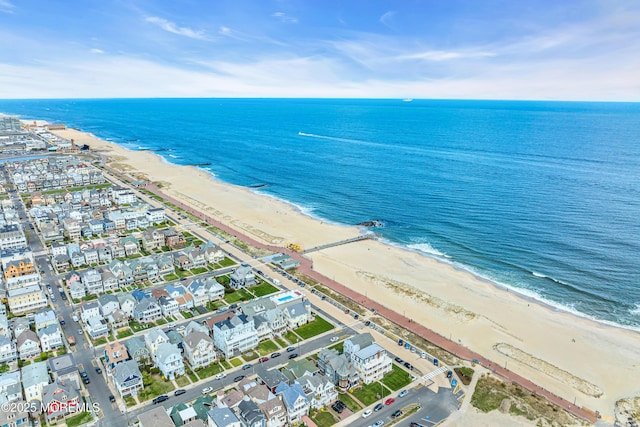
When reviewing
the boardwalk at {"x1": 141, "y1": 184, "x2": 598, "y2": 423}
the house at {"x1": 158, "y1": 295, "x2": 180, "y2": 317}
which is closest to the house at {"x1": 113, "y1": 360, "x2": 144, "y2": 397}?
the house at {"x1": 158, "y1": 295, "x2": 180, "y2": 317}

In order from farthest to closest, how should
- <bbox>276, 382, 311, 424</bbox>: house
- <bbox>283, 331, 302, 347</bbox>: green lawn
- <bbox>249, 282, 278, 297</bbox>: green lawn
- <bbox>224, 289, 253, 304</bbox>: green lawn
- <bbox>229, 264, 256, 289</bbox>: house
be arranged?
<bbox>229, 264, 256, 289</bbox>: house < <bbox>249, 282, 278, 297</bbox>: green lawn < <bbox>224, 289, 253, 304</bbox>: green lawn < <bbox>283, 331, 302, 347</bbox>: green lawn < <bbox>276, 382, 311, 424</bbox>: house

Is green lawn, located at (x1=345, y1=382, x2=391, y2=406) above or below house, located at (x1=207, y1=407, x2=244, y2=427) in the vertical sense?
below

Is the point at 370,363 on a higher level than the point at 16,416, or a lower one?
higher

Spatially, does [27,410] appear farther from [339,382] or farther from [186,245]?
[186,245]

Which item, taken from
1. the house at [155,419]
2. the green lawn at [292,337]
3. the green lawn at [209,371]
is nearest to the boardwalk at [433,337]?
the green lawn at [292,337]

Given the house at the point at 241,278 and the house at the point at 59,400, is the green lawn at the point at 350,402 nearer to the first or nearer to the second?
the house at the point at 59,400

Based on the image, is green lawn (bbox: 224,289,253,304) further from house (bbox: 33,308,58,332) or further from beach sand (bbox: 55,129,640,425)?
house (bbox: 33,308,58,332)

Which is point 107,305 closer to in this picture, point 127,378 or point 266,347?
point 127,378

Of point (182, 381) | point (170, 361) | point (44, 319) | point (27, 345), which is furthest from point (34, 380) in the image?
point (182, 381)
